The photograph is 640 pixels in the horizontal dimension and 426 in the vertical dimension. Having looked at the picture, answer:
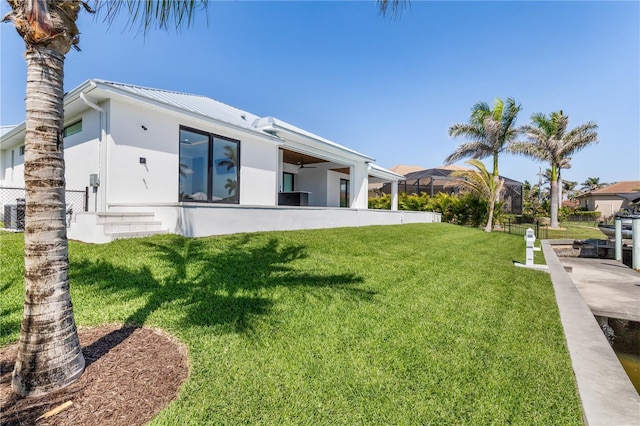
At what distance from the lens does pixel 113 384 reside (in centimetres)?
230

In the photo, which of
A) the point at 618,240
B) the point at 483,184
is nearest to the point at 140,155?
the point at 618,240

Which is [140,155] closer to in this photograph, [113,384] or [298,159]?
[113,384]

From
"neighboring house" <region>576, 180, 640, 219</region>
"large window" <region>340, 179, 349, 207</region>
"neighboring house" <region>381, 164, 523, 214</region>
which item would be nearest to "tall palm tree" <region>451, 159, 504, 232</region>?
"neighboring house" <region>381, 164, 523, 214</region>

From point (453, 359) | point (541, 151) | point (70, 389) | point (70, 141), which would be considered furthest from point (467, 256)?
point (541, 151)

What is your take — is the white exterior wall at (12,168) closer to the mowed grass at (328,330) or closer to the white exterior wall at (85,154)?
the white exterior wall at (85,154)

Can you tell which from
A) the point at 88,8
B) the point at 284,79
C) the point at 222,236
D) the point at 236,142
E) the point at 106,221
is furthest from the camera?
the point at 284,79

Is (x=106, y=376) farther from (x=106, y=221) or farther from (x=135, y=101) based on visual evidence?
(x=135, y=101)

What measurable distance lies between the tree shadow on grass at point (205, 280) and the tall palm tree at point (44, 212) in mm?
1088

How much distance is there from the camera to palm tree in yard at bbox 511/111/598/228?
23.5 m

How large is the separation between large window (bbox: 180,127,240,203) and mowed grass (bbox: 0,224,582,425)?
11.2 ft

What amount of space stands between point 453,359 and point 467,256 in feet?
21.3

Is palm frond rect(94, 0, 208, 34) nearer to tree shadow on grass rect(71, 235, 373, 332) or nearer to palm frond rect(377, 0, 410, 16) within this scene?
palm frond rect(377, 0, 410, 16)

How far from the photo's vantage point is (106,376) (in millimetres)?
2387

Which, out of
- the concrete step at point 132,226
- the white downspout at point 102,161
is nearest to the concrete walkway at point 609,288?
the concrete step at point 132,226
